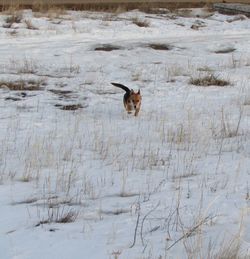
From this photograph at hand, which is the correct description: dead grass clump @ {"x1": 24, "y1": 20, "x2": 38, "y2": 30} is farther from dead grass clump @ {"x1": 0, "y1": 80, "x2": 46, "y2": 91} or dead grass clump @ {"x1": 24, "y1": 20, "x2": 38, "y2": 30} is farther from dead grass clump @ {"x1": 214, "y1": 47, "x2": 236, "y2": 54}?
dead grass clump @ {"x1": 0, "y1": 80, "x2": 46, "y2": 91}

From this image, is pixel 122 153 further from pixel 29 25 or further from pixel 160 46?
pixel 29 25

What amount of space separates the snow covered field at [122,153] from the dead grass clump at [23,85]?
0.13ft

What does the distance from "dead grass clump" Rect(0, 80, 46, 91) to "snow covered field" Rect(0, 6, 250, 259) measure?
0.13 feet

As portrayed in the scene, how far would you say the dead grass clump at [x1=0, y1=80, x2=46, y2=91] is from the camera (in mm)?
10531

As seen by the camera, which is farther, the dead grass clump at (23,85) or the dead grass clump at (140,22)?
the dead grass clump at (140,22)

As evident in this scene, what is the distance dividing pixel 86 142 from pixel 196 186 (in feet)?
7.25

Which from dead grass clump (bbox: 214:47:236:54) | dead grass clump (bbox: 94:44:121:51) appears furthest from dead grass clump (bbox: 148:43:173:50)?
dead grass clump (bbox: 214:47:236:54)

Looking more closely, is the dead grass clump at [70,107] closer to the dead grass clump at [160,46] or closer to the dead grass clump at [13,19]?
the dead grass clump at [160,46]

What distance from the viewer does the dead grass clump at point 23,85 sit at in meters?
10.5

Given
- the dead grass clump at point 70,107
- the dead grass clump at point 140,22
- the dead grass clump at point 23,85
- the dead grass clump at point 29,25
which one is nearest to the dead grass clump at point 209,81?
the dead grass clump at point 70,107

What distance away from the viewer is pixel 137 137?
7.38 metres

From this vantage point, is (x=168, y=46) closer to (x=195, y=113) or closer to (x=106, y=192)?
(x=195, y=113)

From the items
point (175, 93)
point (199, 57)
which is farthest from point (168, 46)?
point (175, 93)

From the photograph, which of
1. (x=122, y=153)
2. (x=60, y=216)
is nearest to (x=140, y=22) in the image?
(x=122, y=153)
